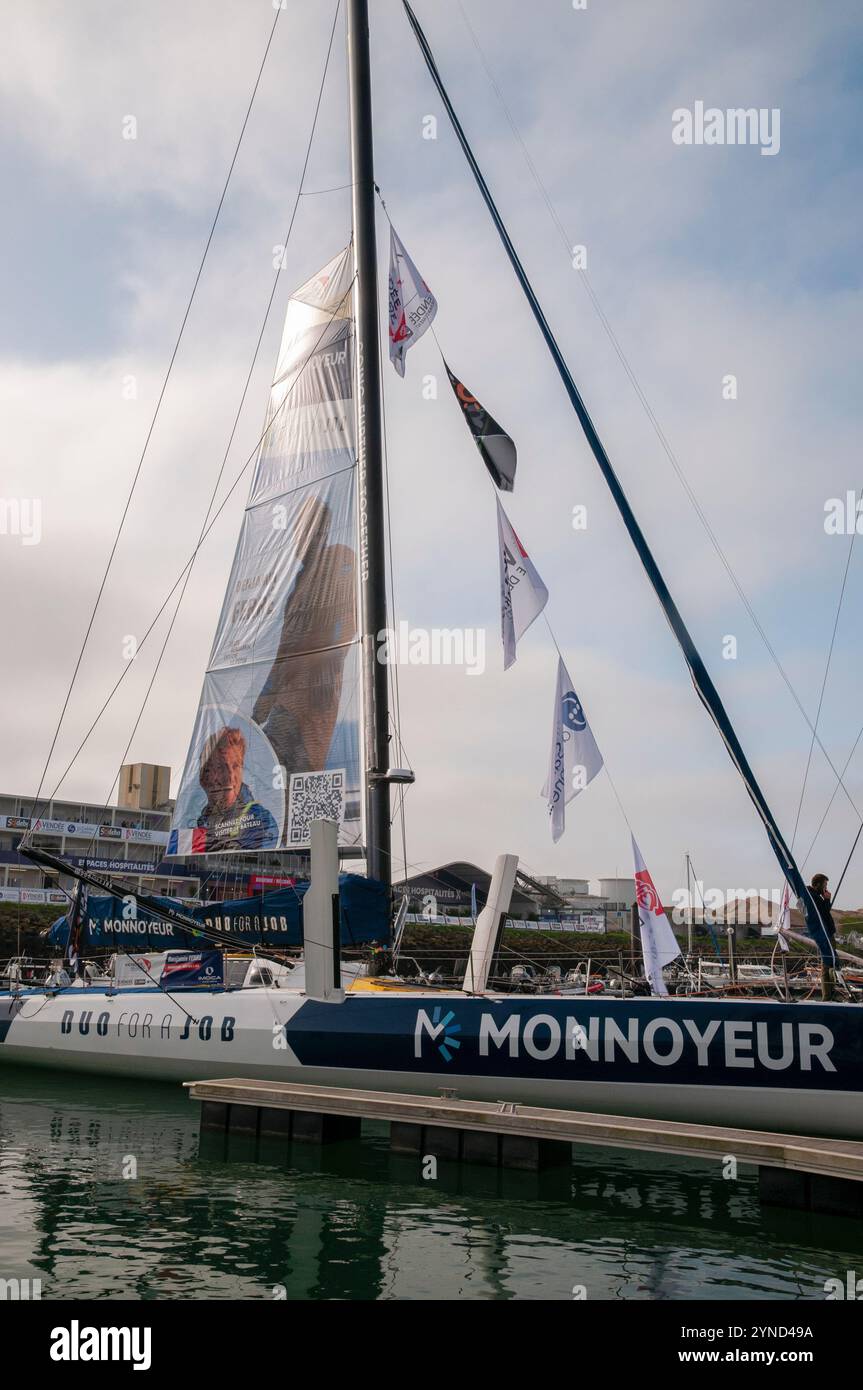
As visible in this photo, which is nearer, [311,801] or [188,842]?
[311,801]

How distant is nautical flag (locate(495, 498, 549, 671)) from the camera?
13273 millimetres

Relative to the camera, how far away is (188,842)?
1603 cm

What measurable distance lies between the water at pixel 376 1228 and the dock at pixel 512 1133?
0.19 m

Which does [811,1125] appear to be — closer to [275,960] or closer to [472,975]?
[472,975]

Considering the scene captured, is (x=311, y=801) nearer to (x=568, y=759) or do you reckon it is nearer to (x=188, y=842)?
(x=188, y=842)

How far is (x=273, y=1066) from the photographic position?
12742mm

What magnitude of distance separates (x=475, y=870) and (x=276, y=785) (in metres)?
51.1

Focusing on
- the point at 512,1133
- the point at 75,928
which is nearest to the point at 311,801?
the point at 75,928

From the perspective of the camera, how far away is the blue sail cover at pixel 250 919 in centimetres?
1300

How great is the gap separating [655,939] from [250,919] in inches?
205

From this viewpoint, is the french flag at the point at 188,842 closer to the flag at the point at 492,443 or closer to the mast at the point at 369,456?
the mast at the point at 369,456

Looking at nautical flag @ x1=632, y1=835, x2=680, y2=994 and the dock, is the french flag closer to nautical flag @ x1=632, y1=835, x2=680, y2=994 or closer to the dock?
the dock

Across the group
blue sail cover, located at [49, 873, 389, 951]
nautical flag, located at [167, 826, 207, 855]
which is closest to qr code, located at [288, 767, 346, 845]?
blue sail cover, located at [49, 873, 389, 951]
